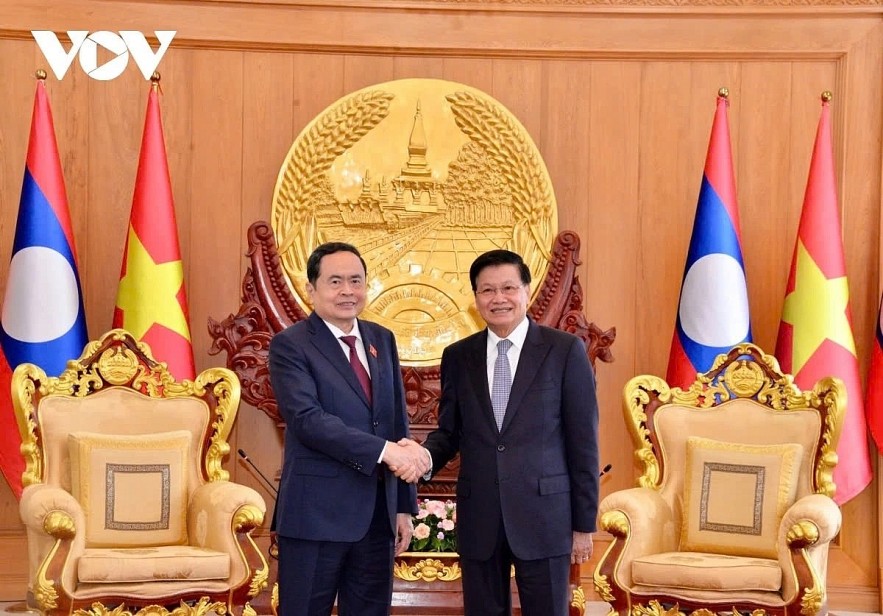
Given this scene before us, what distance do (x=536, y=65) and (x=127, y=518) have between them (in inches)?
112

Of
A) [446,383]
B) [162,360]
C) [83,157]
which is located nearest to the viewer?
[446,383]

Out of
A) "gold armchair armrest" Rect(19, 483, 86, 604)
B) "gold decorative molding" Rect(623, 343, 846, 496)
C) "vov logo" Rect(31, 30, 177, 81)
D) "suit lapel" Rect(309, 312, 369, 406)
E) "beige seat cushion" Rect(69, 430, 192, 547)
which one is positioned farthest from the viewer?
"vov logo" Rect(31, 30, 177, 81)

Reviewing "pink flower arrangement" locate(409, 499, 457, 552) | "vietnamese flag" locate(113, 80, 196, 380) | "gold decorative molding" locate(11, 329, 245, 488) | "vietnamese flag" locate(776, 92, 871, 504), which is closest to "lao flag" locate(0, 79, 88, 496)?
Result: "vietnamese flag" locate(113, 80, 196, 380)

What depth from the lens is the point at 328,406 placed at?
2.91 metres

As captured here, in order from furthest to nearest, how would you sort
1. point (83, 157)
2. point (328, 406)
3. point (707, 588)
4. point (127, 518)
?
point (83, 157), point (127, 518), point (707, 588), point (328, 406)

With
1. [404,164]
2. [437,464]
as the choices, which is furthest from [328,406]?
[404,164]

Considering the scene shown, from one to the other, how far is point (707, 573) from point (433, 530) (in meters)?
1.47

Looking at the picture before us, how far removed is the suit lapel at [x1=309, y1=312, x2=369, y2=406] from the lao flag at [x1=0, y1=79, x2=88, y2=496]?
2.17 m

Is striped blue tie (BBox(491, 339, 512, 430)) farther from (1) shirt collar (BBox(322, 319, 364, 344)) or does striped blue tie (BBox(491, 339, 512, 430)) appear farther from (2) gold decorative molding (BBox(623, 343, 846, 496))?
(2) gold decorative molding (BBox(623, 343, 846, 496))

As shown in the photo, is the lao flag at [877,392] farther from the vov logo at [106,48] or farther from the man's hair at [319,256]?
the vov logo at [106,48]

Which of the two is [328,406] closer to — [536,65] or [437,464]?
[437,464]

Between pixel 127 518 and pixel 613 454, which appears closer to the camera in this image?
pixel 127 518

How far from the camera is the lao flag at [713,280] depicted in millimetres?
4883

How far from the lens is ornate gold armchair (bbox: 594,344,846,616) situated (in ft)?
11.9
